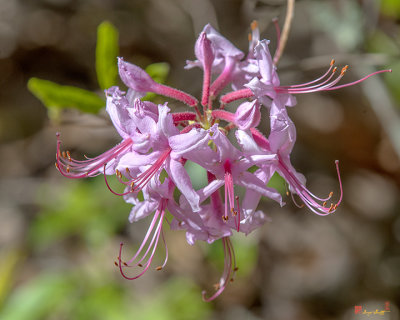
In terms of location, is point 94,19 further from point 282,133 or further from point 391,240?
point 282,133

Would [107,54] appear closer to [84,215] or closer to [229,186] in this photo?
[229,186]

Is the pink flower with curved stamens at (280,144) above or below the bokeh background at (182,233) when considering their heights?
above

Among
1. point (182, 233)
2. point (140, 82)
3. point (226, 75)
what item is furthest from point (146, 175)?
point (182, 233)

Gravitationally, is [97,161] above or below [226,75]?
below

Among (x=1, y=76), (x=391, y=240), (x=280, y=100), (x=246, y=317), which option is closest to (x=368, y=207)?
(x=391, y=240)

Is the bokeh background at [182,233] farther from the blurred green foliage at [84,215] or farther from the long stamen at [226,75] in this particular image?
the long stamen at [226,75]

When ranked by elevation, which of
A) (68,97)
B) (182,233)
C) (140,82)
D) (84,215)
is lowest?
(182,233)

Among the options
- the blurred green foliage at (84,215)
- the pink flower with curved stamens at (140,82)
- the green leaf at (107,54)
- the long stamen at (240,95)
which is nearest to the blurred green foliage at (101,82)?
the green leaf at (107,54)
